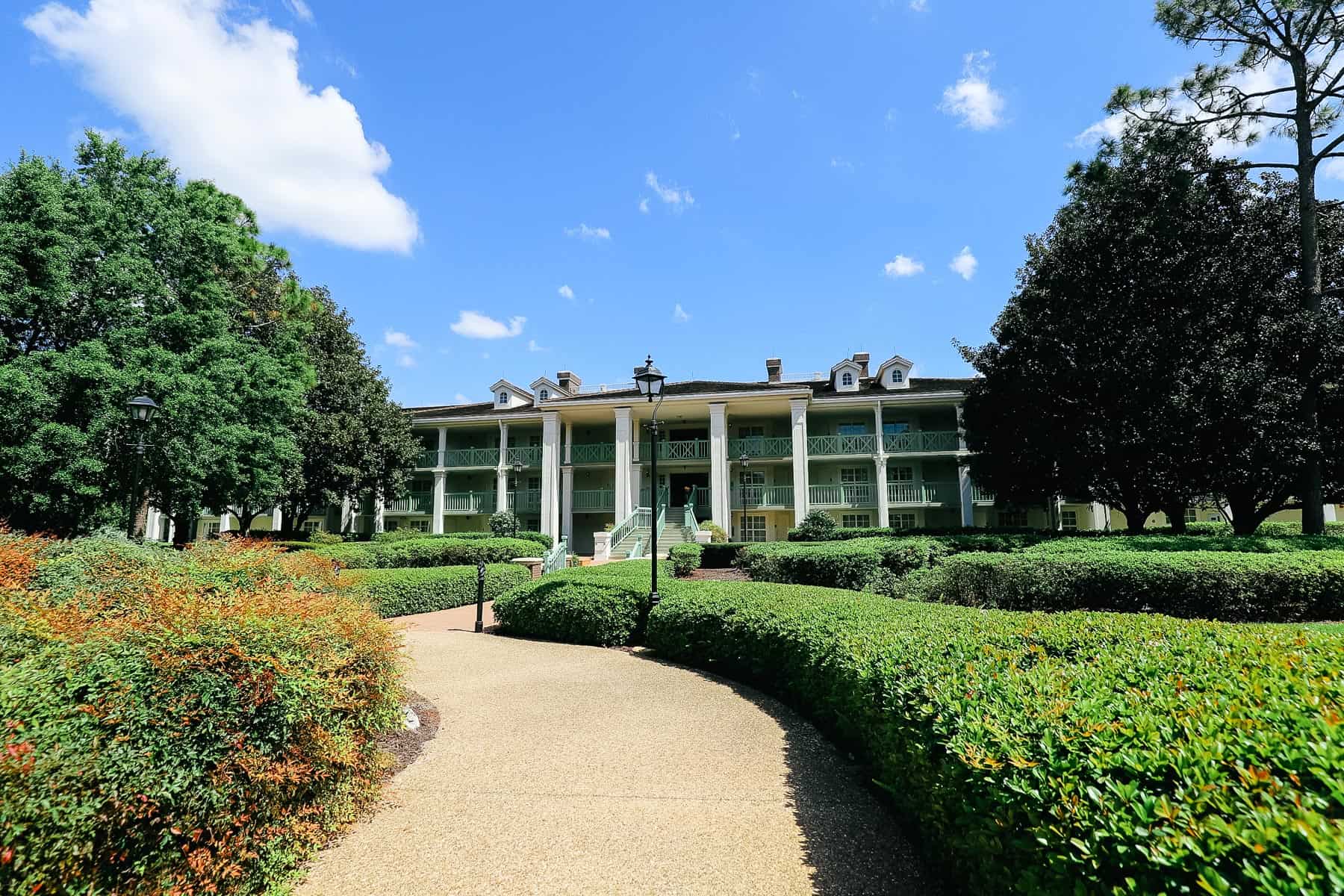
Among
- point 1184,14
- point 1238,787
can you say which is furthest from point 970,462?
point 1238,787

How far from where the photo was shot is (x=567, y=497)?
27.1 m

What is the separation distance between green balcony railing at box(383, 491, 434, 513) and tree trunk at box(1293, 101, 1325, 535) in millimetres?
30850

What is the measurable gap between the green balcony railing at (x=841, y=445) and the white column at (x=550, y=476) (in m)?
11.0

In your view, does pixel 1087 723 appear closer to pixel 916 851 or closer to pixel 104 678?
pixel 916 851

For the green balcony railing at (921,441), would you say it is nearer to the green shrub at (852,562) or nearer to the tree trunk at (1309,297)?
the tree trunk at (1309,297)

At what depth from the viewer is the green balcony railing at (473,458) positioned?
98.4 feet

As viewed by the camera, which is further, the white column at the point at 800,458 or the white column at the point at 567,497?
the white column at the point at 567,497

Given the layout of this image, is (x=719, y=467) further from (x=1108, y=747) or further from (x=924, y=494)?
(x=1108, y=747)

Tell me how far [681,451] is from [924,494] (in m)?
10.4

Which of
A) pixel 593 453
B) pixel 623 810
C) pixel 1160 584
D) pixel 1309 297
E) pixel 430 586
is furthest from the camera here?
pixel 593 453

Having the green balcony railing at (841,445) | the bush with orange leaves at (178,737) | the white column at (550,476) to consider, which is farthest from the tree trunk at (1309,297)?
the white column at (550,476)

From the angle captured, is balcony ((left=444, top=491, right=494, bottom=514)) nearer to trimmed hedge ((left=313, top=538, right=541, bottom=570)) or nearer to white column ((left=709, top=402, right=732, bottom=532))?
trimmed hedge ((left=313, top=538, right=541, bottom=570))

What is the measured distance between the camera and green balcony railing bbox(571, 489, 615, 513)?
1096 inches

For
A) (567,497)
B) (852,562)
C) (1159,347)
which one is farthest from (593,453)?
(1159,347)
